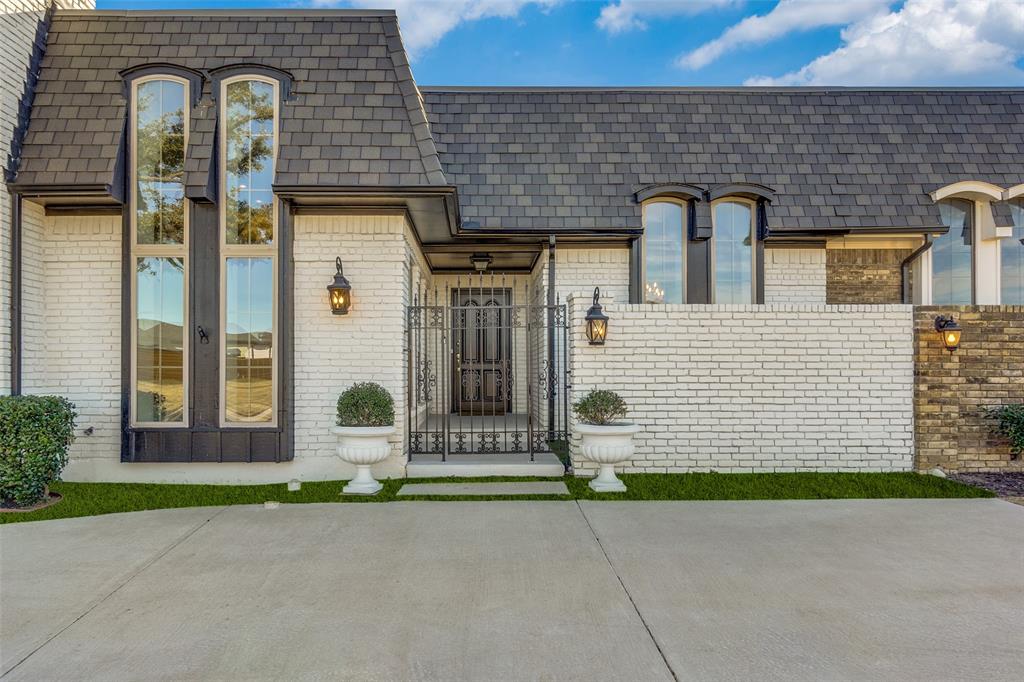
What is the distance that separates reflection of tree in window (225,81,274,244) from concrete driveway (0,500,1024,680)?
303 cm

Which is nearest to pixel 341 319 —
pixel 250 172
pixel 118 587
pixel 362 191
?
pixel 362 191

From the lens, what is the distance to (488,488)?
5805 millimetres

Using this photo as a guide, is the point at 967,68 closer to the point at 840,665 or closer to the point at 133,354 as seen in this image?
the point at 840,665

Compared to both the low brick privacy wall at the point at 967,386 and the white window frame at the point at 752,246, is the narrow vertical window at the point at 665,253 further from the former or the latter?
the low brick privacy wall at the point at 967,386

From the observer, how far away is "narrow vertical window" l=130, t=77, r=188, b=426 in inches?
241

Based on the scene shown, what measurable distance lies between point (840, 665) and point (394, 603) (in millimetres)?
2324

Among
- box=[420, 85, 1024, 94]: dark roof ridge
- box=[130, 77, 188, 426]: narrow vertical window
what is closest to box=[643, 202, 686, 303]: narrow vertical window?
box=[420, 85, 1024, 94]: dark roof ridge

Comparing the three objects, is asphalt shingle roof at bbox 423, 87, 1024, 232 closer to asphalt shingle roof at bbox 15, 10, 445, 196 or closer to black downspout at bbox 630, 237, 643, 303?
black downspout at bbox 630, 237, 643, 303

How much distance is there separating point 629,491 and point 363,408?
2857 millimetres

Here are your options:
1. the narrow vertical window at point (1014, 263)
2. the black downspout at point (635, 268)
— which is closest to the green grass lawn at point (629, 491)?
the black downspout at point (635, 268)

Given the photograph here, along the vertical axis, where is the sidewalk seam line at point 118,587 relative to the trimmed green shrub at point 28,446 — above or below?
below

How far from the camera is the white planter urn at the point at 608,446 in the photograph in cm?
569

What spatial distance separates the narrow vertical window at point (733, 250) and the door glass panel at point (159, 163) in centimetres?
677

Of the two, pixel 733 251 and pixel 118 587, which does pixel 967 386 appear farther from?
pixel 118 587
